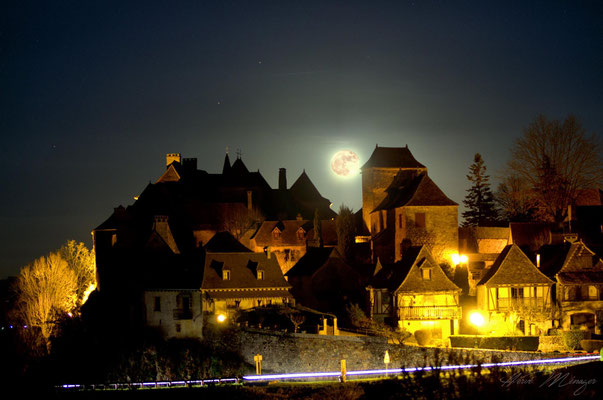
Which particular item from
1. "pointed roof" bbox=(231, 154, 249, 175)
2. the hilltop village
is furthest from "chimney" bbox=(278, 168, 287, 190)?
the hilltop village

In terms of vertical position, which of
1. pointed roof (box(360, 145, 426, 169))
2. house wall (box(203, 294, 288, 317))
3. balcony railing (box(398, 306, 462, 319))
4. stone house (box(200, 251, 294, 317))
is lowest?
balcony railing (box(398, 306, 462, 319))

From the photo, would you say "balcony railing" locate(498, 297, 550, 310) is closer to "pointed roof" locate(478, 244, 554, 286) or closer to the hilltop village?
the hilltop village

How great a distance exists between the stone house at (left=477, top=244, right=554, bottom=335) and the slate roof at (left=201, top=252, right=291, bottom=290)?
41.2 feet

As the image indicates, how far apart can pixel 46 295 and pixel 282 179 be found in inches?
1371

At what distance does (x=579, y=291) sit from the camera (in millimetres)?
42844

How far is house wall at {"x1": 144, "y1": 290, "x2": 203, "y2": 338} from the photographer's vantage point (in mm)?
43844

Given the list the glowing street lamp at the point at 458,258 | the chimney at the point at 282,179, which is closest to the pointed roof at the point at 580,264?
the glowing street lamp at the point at 458,258

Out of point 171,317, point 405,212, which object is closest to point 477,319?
point 405,212

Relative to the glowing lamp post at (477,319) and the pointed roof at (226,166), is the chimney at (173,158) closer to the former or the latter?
the pointed roof at (226,166)

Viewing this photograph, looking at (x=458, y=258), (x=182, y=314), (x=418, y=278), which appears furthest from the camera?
(x=458, y=258)

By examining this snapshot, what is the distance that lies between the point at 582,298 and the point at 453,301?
7.66 m

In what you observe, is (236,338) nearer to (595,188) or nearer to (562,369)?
(562,369)

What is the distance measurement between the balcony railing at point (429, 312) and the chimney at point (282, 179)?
4449 centimetres

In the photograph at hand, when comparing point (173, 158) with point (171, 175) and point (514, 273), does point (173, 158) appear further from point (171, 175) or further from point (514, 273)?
point (514, 273)
